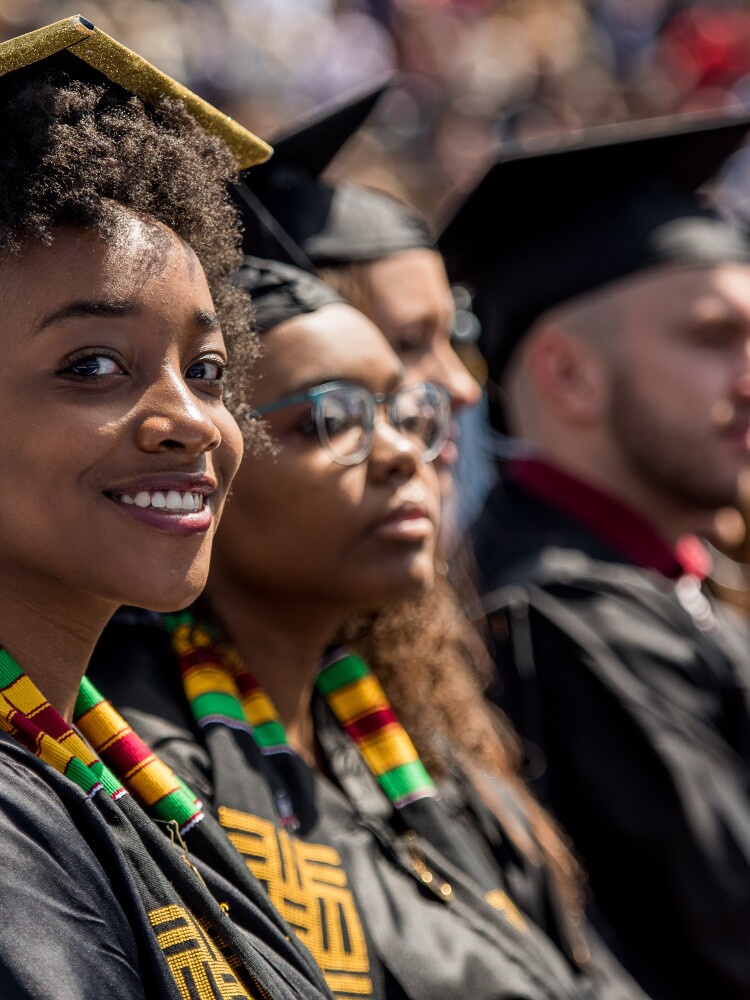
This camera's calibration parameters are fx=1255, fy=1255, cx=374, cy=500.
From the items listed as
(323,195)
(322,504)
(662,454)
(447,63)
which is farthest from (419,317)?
(447,63)

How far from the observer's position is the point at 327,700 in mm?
2336

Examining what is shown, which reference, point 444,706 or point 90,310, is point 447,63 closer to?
point 444,706

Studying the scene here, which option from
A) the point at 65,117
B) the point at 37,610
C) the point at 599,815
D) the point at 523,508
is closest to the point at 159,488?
the point at 37,610

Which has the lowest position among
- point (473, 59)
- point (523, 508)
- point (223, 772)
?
point (473, 59)

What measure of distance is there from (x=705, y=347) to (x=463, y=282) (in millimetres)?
747

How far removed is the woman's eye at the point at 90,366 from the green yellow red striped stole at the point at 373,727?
1.03 m

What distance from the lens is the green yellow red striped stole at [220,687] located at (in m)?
1.96

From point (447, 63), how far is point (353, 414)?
7778 millimetres

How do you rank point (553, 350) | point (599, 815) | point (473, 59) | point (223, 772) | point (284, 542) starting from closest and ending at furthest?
point (223, 772)
point (284, 542)
point (599, 815)
point (553, 350)
point (473, 59)

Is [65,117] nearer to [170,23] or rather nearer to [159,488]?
[159,488]

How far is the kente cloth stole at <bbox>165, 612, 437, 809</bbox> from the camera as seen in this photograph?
1.99 m

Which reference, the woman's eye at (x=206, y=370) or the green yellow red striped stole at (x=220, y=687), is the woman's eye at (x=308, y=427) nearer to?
the green yellow red striped stole at (x=220, y=687)

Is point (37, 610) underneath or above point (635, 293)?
above

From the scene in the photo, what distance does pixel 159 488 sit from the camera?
1.50 metres
